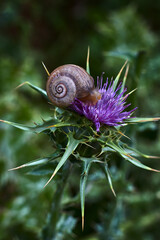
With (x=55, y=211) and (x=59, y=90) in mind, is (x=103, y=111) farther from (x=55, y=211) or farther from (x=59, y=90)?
(x=55, y=211)

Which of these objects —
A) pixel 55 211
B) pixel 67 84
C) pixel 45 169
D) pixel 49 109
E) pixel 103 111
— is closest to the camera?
pixel 67 84

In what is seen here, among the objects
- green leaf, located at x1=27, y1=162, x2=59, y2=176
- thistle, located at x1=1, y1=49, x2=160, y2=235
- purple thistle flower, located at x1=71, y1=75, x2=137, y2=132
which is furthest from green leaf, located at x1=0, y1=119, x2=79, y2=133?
green leaf, located at x1=27, y1=162, x2=59, y2=176

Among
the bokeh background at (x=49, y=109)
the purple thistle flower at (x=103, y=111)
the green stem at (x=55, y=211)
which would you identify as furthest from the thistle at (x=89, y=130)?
the bokeh background at (x=49, y=109)

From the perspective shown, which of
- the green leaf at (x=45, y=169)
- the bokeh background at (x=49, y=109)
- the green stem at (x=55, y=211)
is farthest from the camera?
the bokeh background at (x=49, y=109)

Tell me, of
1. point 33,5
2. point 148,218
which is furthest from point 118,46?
point 148,218

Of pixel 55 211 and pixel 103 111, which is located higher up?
pixel 103 111

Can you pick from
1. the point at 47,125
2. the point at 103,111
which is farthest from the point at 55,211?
the point at 103,111

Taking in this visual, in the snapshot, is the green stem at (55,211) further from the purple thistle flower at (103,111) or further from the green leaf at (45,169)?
the purple thistle flower at (103,111)
